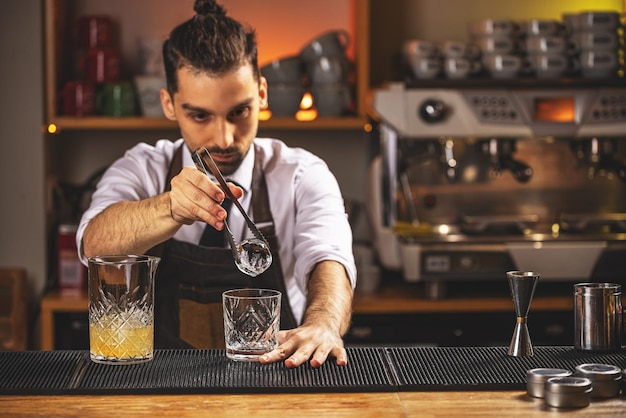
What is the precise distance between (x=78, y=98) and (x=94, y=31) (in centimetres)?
28

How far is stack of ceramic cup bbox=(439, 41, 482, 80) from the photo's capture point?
3.39 metres

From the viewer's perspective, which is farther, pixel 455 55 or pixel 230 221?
pixel 455 55

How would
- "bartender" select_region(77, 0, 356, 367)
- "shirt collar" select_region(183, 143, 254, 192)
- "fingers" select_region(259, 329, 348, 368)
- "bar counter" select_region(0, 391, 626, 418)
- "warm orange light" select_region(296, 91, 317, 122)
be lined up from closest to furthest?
"bar counter" select_region(0, 391, 626, 418) < "fingers" select_region(259, 329, 348, 368) < "bartender" select_region(77, 0, 356, 367) < "shirt collar" select_region(183, 143, 254, 192) < "warm orange light" select_region(296, 91, 317, 122)

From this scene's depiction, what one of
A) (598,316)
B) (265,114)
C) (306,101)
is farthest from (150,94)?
(598,316)

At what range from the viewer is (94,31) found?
358 centimetres

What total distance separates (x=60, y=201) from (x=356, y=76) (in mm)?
1178

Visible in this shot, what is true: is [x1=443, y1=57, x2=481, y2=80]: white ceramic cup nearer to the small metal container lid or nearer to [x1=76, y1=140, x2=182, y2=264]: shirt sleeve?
[x1=76, y1=140, x2=182, y2=264]: shirt sleeve

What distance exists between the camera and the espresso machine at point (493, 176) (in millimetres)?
3240

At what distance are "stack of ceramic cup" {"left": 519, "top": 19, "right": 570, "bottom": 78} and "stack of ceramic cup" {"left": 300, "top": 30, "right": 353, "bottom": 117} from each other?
62 cm

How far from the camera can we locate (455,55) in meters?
3.39

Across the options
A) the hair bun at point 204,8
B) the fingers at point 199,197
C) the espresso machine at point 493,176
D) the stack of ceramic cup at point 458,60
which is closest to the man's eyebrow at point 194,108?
the hair bun at point 204,8

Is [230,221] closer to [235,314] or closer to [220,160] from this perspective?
[220,160]

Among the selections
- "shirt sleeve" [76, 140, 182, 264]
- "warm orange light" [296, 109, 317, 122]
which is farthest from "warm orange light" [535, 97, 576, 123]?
"shirt sleeve" [76, 140, 182, 264]

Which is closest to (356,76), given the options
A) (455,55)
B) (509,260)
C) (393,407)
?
(455,55)
